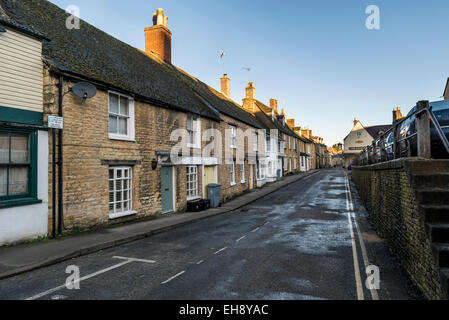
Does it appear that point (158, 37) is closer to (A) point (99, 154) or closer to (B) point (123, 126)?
(B) point (123, 126)

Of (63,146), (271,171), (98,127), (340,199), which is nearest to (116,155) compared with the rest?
(98,127)

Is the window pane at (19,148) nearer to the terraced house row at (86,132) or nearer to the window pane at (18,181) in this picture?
the terraced house row at (86,132)

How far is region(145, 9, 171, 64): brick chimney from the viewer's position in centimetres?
1953

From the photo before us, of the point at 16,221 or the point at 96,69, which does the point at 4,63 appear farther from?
the point at 16,221

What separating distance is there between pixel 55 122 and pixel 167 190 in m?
6.24

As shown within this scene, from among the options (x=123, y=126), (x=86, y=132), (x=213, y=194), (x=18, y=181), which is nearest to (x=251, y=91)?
(x=213, y=194)

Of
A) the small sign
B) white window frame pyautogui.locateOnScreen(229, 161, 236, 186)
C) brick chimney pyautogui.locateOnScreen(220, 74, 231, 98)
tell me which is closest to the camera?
the small sign

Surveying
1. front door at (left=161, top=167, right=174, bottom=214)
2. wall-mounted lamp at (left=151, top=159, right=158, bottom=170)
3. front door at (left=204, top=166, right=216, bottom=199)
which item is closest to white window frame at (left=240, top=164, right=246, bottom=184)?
front door at (left=204, top=166, right=216, bottom=199)

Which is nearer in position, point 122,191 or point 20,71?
point 20,71

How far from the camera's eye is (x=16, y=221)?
759cm

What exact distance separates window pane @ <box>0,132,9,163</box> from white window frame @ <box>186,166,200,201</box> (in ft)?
28.9

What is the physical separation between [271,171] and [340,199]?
16.0 metres

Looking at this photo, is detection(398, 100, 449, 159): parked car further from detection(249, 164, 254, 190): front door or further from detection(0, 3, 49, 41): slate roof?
detection(249, 164, 254, 190): front door

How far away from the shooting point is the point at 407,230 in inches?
226
